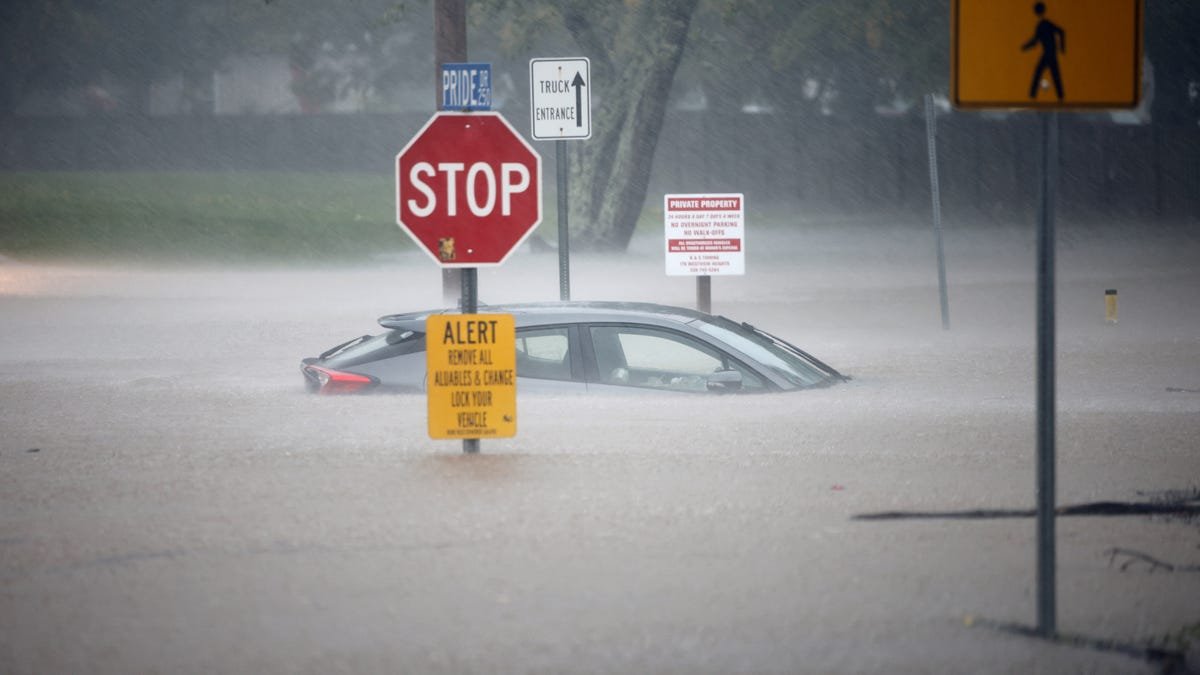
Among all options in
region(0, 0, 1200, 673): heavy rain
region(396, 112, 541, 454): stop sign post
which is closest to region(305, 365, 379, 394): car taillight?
region(0, 0, 1200, 673): heavy rain

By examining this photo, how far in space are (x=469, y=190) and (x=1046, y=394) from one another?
14.1 feet

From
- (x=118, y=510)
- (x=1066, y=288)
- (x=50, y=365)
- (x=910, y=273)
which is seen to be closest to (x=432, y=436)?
(x=118, y=510)

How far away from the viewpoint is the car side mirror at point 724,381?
11.2 metres

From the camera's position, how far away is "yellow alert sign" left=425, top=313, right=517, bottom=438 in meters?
9.27

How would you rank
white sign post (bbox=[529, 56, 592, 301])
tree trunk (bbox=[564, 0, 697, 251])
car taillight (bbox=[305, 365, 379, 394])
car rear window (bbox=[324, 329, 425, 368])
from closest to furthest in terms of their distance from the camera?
car rear window (bbox=[324, 329, 425, 368]) < car taillight (bbox=[305, 365, 379, 394]) < white sign post (bbox=[529, 56, 592, 301]) < tree trunk (bbox=[564, 0, 697, 251])

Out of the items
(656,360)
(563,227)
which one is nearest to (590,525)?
(656,360)

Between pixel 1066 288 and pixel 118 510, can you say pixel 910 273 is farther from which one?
pixel 118 510

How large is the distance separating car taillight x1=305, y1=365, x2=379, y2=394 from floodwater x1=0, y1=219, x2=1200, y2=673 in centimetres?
14

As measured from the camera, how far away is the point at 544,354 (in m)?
11.3

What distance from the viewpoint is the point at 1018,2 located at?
5.93 m

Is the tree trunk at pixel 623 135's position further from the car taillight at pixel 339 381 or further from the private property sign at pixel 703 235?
the car taillight at pixel 339 381

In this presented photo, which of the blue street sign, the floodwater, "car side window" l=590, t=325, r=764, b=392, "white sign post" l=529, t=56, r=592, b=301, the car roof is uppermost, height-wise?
"white sign post" l=529, t=56, r=592, b=301

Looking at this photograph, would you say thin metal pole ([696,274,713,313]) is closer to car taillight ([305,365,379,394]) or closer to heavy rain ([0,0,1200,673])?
heavy rain ([0,0,1200,673])

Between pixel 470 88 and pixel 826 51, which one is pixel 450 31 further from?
pixel 826 51
